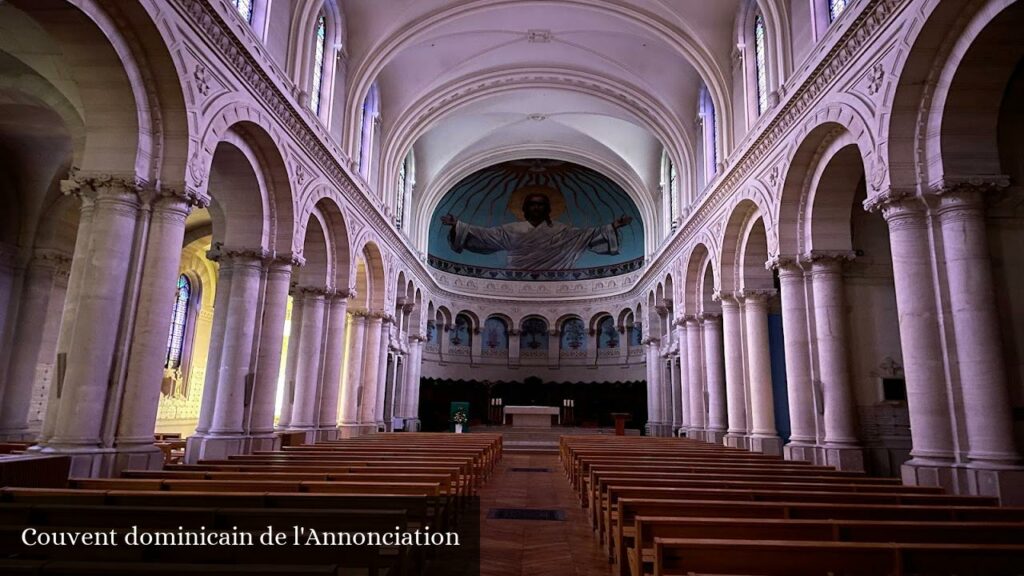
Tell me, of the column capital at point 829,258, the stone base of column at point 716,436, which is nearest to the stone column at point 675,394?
the stone base of column at point 716,436

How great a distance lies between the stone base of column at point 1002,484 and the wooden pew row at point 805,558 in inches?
196

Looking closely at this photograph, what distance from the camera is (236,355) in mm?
11836

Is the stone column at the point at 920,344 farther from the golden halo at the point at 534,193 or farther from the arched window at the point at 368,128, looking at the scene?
the golden halo at the point at 534,193

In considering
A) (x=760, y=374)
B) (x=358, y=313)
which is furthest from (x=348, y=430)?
(x=760, y=374)

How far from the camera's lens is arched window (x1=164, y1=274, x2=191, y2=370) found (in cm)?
2073

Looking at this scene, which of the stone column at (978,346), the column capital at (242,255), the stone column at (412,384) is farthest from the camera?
the stone column at (412,384)

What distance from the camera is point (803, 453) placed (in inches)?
465

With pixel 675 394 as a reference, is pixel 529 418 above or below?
below

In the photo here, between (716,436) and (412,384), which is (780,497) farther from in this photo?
(412,384)

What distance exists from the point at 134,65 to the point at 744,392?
15060 millimetres

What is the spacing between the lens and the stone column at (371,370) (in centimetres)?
2048

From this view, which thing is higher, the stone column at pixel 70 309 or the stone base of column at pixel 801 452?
the stone column at pixel 70 309

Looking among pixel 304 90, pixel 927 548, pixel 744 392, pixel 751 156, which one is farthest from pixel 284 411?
pixel 927 548

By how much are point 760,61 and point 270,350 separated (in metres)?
13.8
